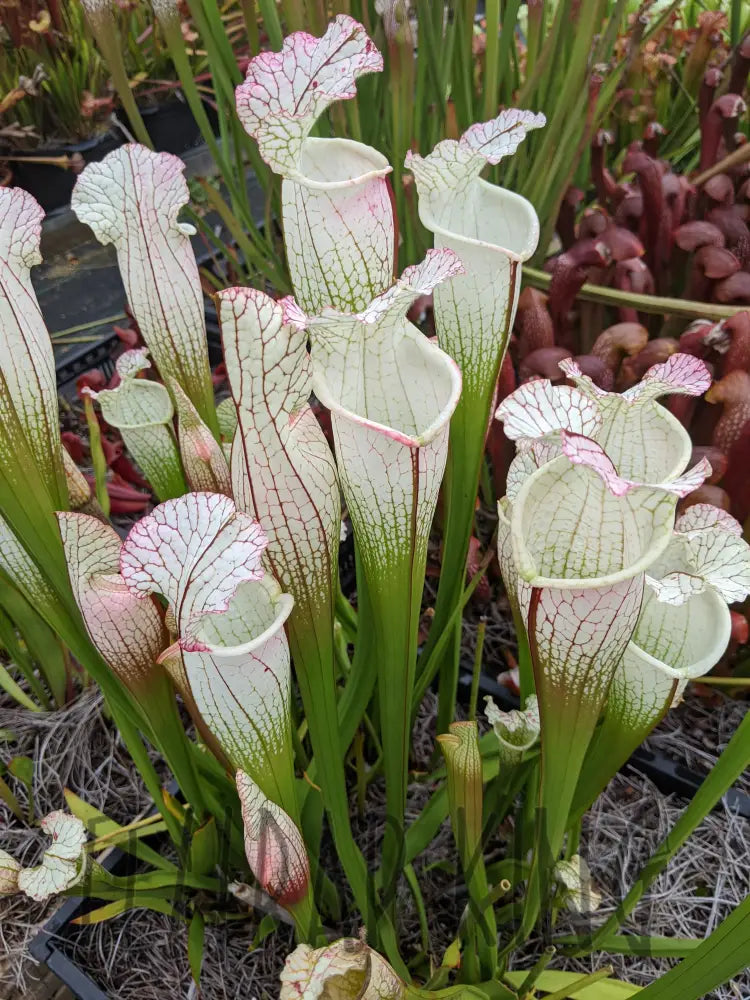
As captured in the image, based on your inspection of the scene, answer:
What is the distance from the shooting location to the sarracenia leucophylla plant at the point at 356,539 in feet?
1.66

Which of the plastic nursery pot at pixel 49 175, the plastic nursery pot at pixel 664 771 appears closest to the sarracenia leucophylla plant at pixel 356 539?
the plastic nursery pot at pixel 664 771

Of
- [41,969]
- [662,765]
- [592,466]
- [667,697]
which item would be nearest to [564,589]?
[592,466]

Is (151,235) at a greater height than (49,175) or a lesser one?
greater

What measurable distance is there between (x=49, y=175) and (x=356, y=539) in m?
3.05

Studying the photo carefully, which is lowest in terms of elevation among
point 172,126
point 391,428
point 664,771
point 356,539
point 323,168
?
point 664,771

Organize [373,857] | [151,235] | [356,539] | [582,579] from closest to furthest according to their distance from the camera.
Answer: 1. [582,579]
2. [356,539]
3. [151,235]
4. [373,857]

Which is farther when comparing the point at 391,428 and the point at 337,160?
the point at 337,160

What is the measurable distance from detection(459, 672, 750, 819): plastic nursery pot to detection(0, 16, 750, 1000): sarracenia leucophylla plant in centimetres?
35

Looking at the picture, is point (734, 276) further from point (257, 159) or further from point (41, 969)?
point (41, 969)

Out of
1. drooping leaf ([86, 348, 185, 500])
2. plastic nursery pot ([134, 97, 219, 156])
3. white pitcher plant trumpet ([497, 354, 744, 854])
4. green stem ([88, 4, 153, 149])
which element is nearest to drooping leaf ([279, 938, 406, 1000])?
white pitcher plant trumpet ([497, 354, 744, 854])

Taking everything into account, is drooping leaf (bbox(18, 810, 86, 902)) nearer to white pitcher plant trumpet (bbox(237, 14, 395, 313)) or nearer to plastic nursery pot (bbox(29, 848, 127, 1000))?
plastic nursery pot (bbox(29, 848, 127, 1000))

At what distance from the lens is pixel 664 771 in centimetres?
113

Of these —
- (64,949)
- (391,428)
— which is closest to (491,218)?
(391,428)

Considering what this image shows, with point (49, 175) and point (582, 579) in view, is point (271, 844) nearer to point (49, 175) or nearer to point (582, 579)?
point (582, 579)
